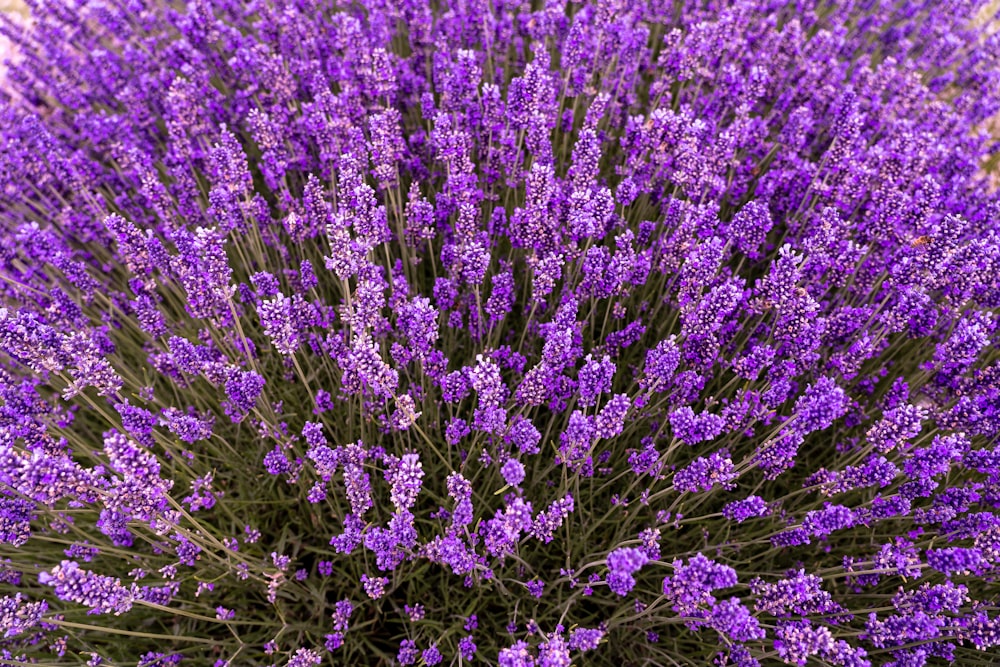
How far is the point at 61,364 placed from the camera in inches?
90.0

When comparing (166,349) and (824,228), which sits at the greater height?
(824,228)

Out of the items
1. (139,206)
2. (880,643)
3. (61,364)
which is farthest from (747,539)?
(139,206)

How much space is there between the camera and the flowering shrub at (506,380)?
84.0 inches

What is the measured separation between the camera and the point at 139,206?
383 cm

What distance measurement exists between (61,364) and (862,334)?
3.34m

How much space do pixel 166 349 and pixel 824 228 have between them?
323cm

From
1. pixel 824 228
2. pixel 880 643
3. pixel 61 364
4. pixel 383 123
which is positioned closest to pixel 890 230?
pixel 824 228

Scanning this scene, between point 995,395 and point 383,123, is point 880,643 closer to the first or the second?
point 995,395

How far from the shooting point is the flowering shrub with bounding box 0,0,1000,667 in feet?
7.00

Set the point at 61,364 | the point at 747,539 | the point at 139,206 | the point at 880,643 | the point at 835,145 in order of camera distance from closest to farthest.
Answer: the point at 880,643 < the point at 61,364 < the point at 747,539 < the point at 835,145 < the point at 139,206

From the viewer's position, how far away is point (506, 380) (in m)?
2.99

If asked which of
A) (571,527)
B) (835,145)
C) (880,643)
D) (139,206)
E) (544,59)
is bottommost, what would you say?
(571,527)

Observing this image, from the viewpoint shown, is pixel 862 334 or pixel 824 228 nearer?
pixel 824 228

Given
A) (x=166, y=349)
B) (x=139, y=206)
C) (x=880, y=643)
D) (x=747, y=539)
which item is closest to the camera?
(x=880, y=643)
